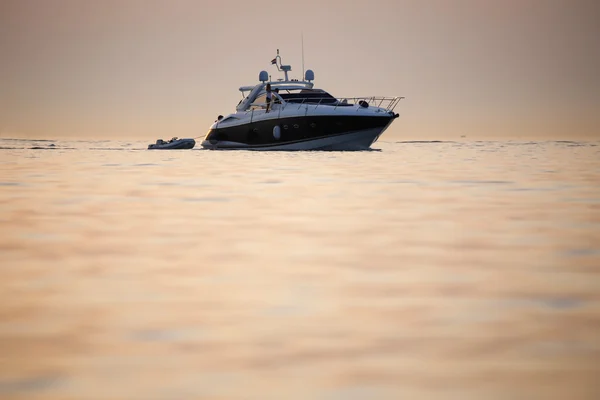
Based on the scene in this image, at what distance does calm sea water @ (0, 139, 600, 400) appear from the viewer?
423 cm

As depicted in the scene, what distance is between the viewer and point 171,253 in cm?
871

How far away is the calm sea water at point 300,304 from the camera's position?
423 cm

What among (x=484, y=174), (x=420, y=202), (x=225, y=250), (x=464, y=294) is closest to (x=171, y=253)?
(x=225, y=250)

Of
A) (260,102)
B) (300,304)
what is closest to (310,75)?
(260,102)

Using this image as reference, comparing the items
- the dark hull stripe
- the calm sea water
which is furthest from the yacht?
the calm sea water

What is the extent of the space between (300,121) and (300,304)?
148 ft

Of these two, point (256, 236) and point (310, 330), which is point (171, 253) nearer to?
point (256, 236)

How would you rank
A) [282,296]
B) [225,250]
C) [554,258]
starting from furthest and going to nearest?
[225,250] → [554,258] → [282,296]

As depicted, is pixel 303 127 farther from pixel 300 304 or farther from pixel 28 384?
pixel 28 384

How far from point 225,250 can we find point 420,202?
22.1 ft

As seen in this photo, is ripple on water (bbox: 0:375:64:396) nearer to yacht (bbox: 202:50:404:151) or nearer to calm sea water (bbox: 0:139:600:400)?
calm sea water (bbox: 0:139:600:400)

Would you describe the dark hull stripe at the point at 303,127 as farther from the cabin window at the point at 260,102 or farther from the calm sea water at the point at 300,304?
the calm sea water at the point at 300,304

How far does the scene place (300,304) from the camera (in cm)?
609

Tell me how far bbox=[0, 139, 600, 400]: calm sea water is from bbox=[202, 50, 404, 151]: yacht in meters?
37.0
